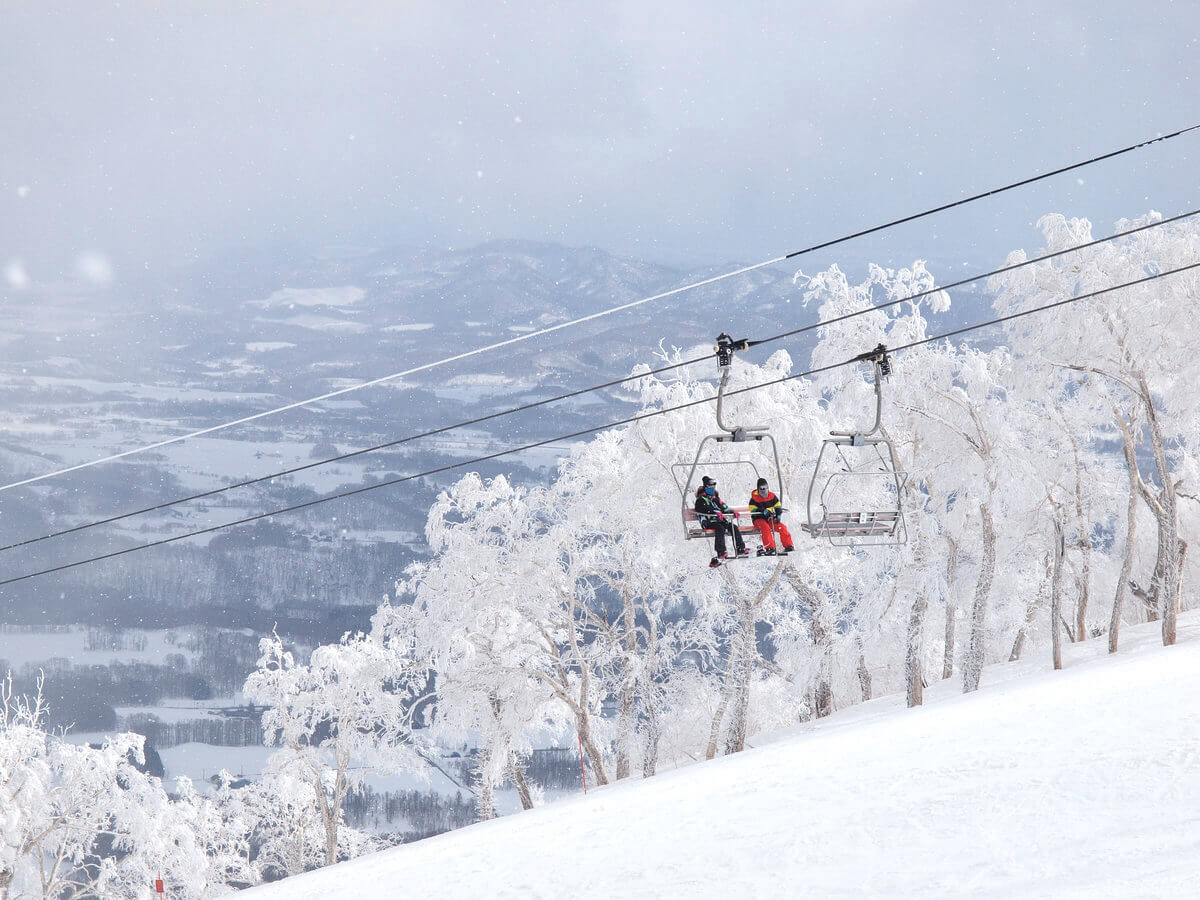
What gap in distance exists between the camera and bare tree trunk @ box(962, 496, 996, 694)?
23766 mm

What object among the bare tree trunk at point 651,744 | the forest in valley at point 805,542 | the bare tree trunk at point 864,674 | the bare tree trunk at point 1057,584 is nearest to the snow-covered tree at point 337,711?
the forest in valley at point 805,542

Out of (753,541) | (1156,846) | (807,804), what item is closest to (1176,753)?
(1156,846)

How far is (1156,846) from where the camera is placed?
1063 cm

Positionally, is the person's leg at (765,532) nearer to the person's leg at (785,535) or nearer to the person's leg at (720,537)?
the person's leg at (785,535)

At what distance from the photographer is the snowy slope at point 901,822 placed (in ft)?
36.0

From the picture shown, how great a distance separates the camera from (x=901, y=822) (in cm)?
1291

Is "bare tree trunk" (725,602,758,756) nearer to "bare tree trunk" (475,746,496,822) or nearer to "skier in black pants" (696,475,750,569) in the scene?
"bare tree trunk" (475,746,496,822)

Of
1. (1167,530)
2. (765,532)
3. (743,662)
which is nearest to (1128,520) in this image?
(1167,530)

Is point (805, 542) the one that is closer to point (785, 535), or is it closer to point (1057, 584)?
point (1057, 584)

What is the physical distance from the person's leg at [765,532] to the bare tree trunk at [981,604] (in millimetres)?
11333

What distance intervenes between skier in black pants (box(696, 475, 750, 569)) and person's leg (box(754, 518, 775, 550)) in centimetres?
29

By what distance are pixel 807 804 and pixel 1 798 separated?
24.1m

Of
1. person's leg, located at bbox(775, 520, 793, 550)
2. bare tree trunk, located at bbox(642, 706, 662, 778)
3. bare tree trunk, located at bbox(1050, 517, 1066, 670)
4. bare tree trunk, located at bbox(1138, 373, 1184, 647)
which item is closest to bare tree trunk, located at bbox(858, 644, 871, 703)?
bare tree trunk, located at bbox(1050, 517, 1066, 670)

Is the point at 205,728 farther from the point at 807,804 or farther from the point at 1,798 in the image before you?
the point at 807,804
